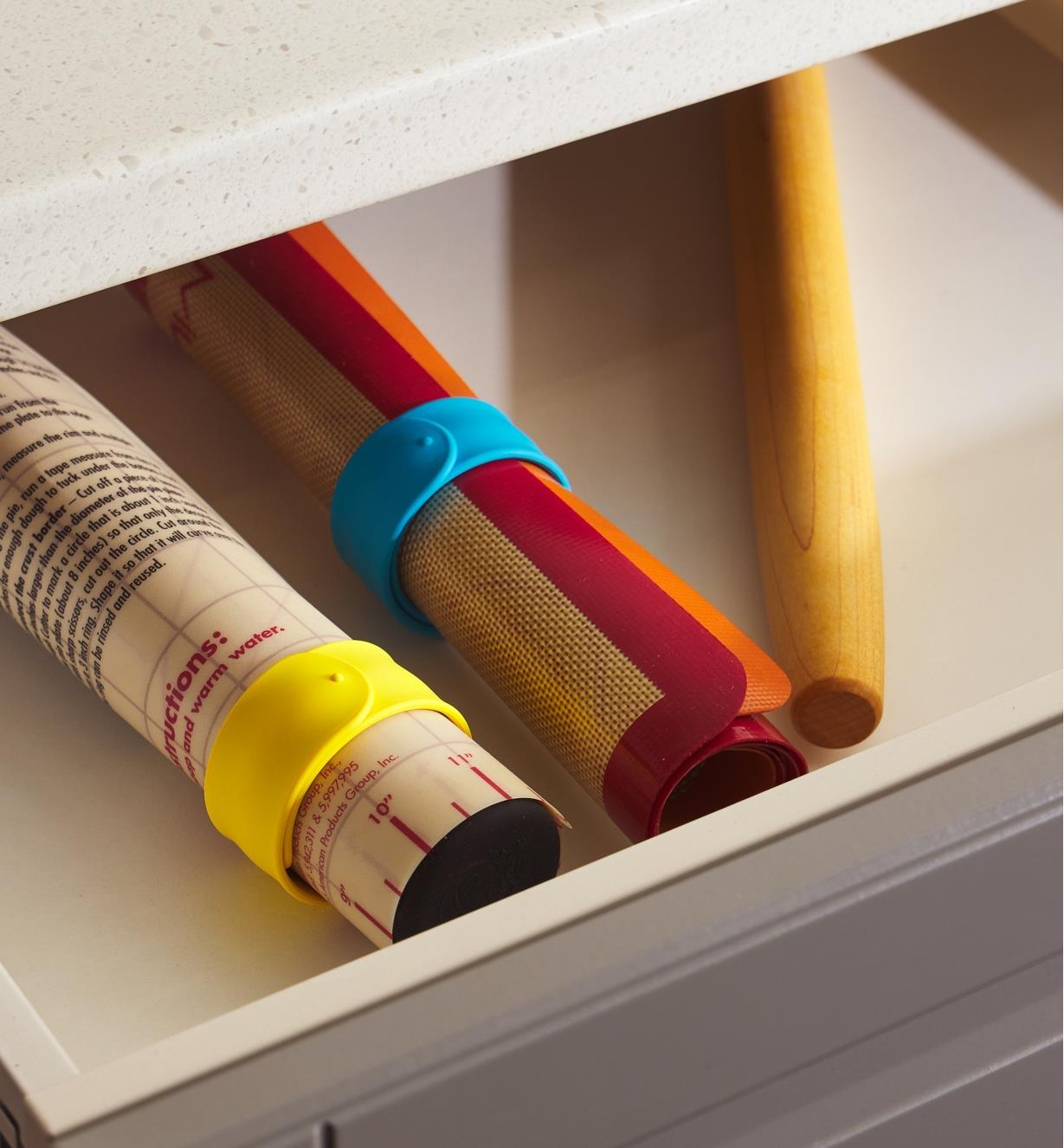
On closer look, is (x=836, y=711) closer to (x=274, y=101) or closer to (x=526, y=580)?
(x=526, y=580)

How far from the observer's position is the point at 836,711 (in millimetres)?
369

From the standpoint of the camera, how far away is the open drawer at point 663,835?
0.79ft

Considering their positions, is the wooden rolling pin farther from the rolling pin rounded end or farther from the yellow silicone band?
the yellow silicone band

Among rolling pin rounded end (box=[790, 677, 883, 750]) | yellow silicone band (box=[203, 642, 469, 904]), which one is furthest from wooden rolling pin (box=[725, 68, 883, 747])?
yellow silicone band (box=[203, 642, 469, 904])

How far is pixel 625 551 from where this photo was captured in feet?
1.22

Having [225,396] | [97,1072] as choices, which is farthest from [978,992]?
[225,396]

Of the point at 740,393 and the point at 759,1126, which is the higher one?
the point at 740,393

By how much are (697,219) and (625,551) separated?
8.6 inches

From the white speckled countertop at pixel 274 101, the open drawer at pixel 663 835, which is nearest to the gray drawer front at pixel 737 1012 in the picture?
the open drawer at pixel 663 835

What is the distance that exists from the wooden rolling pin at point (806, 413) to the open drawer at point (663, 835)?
1 cm

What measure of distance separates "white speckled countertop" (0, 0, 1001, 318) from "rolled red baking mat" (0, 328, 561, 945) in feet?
0.26

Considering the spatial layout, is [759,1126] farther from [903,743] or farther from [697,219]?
[697,219]

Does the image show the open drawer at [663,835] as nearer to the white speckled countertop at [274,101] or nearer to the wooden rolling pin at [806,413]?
the wooden rolling pin at [806,413]

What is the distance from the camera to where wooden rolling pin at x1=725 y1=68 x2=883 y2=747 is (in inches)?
14.6
